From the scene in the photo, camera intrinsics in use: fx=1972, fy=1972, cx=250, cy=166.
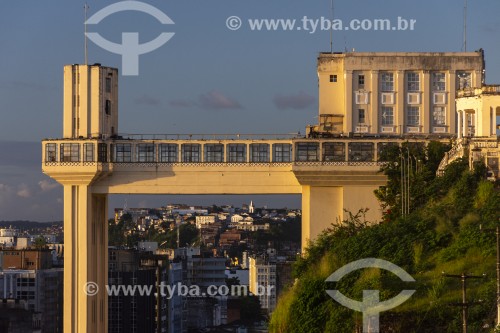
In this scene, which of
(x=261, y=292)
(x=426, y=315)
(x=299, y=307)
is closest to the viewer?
(x=426, y=315)

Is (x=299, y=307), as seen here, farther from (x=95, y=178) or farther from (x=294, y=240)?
(x=294, y=240)

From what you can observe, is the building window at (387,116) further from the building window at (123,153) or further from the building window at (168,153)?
the building window at (123,153)

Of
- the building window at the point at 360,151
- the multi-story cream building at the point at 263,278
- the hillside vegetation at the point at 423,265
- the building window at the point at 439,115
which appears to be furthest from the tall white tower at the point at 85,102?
the multi-story cream building at the point at 263,278

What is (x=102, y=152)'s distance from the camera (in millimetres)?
78188

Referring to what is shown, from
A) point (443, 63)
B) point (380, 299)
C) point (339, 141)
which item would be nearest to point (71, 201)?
point (339, 141)

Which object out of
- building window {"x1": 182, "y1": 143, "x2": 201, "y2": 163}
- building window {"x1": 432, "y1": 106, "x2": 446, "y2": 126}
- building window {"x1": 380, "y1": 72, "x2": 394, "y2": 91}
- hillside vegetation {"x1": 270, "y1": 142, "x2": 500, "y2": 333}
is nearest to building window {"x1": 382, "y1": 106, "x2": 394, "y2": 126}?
building window {"x1": 380, "y1": 72, "x2": 394, "y2": 91}

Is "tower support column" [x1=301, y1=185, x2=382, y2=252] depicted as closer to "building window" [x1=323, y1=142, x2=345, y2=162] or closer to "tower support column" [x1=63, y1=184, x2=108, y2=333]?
"building window" [x1=323, y1=142, x2=345, y2=162]

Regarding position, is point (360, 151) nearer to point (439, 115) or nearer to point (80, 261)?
point (439, 115)

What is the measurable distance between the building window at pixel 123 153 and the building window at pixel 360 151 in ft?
29.1

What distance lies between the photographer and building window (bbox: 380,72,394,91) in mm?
81812

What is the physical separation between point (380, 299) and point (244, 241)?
141 meters

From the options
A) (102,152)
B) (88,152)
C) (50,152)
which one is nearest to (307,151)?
(102,152)

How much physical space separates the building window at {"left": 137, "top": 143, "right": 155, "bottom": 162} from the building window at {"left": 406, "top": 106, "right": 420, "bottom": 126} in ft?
36.0

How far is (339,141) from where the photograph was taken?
253ft
